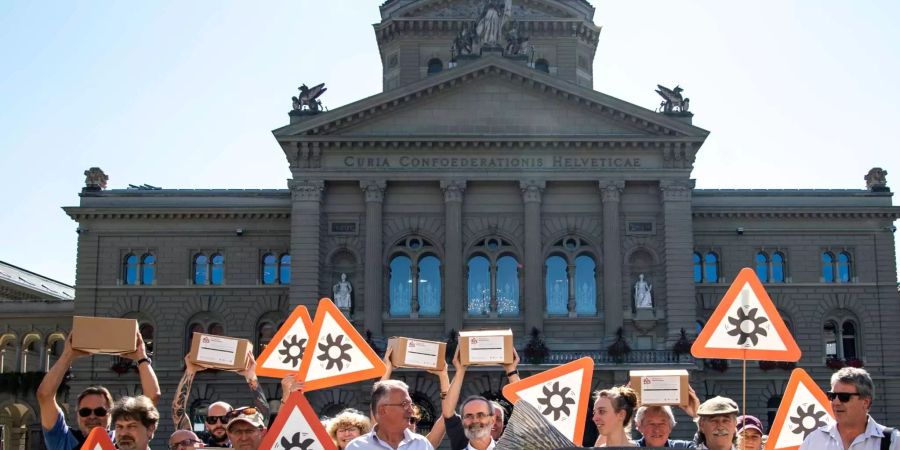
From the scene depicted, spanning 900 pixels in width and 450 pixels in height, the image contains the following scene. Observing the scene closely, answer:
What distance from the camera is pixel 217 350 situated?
12.7 meters

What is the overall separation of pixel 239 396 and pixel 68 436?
129 feet

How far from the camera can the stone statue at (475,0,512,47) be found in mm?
48562

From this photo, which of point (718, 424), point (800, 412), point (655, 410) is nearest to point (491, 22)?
point (800, 412)

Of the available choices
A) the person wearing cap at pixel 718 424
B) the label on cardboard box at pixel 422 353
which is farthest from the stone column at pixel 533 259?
the person wearing cap at pixel 718 424

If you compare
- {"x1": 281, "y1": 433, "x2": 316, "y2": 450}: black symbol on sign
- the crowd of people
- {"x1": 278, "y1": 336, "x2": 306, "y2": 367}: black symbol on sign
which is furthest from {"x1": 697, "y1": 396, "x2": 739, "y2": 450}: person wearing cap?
{"x1": 278, "y1": 336, "x2": 306, "y2": 367}: black symbol on sign

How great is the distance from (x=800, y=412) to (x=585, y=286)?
34.7 metres

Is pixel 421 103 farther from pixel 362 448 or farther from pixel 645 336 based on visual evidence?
pixel 362 448

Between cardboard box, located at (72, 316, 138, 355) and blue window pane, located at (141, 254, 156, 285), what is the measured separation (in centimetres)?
4087

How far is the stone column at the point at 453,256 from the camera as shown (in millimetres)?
44938

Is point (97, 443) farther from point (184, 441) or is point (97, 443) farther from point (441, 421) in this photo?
point (441, 421)

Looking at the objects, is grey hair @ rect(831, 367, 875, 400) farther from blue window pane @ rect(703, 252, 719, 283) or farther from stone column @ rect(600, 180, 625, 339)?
blue window pane @ rect(703, 252, 719, 283)

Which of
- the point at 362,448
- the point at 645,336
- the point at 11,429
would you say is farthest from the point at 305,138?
the point at 362,448

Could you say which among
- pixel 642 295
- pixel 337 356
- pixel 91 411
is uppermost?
pixel 642 295

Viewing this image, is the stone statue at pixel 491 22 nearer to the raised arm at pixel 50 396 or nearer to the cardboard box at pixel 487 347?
the cardboard box at pixel 487 347
